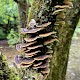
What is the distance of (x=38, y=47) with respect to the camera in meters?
1.68

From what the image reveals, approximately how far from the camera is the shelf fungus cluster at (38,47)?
162cm

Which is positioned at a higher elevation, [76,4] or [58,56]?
[76,4]

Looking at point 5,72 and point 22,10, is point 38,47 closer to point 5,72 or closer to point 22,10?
point 5,72

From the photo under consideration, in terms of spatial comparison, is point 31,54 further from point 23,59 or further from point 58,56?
point 58,56

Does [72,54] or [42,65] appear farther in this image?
[72,54]

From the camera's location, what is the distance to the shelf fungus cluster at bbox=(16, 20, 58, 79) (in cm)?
162

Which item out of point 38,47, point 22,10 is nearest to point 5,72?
point 38,47

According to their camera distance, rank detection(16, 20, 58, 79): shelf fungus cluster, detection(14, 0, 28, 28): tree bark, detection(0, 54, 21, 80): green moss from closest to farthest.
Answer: detection(16, 20, 58, 79): shelf fungus cluster
detection(0, 54, 21, 80): green moss
detection(14, 0, 28, 28): tree bark

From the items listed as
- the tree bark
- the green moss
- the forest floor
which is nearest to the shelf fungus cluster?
the green moss

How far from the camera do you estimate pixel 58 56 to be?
3861mm

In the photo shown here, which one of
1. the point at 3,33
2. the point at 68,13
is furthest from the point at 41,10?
the point at 3,33

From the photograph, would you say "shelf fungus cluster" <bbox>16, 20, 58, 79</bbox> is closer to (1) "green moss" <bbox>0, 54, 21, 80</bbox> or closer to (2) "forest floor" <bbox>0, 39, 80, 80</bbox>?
(1) "green moss" <bbox>0, 54, 21, 80</bbox>

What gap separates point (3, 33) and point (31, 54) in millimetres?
10581

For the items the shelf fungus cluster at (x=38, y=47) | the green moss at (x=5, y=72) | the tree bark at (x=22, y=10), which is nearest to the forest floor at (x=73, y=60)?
the tree bark at (x=22, y=10)
